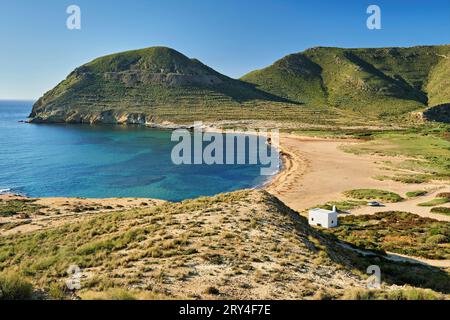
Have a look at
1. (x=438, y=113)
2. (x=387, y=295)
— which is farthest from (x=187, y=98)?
(x=387, y=295)

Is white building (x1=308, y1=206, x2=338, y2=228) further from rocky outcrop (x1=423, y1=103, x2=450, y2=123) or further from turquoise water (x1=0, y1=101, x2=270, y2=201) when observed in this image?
rocky outcrop (x1=423, y1=103, x2=450, y2=123)

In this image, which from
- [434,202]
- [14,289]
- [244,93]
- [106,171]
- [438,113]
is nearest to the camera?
[14,289]

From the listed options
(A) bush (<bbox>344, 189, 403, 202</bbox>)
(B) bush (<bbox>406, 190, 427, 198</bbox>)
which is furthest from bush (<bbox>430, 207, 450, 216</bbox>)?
(B) bush (<bbox>406, 190, 427, 198</bbox>)

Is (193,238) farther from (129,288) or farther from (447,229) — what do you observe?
(447,229)

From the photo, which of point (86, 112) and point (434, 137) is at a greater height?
point (86, 112)

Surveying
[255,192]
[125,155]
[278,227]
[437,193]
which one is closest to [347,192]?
[437,193]

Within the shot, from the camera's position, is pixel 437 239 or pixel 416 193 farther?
pixel 416 193

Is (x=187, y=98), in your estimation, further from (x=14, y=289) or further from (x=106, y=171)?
(x=14, y=289)
